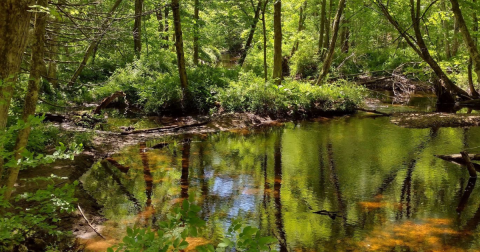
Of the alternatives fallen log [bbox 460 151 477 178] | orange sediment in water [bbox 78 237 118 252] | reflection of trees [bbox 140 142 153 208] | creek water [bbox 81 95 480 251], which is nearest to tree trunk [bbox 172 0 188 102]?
creek water [bbox 81 95 480 251]

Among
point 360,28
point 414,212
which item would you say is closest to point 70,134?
point 414,212

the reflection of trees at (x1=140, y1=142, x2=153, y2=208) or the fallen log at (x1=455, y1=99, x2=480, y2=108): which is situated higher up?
the fallen log at (x1=455, y1=99, x2=480, y2=108)

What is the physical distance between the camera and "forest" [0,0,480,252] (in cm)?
404

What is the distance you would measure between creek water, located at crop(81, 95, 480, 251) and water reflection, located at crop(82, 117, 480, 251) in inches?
0.9

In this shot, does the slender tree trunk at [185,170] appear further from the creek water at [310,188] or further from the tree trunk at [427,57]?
the tree trunk at [427,57]

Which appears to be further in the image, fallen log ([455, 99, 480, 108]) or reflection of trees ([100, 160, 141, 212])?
fallen log ([455, 99, 480, 108])

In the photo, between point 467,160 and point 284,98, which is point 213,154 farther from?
point 284,98

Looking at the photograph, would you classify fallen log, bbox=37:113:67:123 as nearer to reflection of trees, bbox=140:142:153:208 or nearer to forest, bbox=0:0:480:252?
forest, bbox=0:0:480:252

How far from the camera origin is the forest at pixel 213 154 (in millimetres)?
4039

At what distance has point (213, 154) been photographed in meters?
10.8

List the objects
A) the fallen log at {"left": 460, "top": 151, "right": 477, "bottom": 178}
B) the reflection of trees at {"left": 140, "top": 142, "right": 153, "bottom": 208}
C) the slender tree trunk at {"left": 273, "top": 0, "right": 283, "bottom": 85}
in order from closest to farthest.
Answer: the reflection of trees at {"left": 140, "top": 142, "right": 153, "bottom": 208} → the fallen log at {"left": 460, "top": 151, "right": 477, "bottom": 178} → the slender tree trunk at {"left": 273, "top": 0, "right": 283, "bottom": 85}

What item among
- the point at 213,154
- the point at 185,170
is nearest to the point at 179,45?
the point at 213,154

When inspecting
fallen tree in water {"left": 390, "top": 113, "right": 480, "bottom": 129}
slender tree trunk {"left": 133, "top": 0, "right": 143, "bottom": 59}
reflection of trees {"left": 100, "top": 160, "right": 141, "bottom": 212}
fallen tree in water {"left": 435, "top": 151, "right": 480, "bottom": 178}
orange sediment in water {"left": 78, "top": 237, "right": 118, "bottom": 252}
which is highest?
slender tree trunk {"left": 133, "top": 0, "right": 143, "bottom": 59}

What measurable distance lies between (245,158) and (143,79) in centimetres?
918
